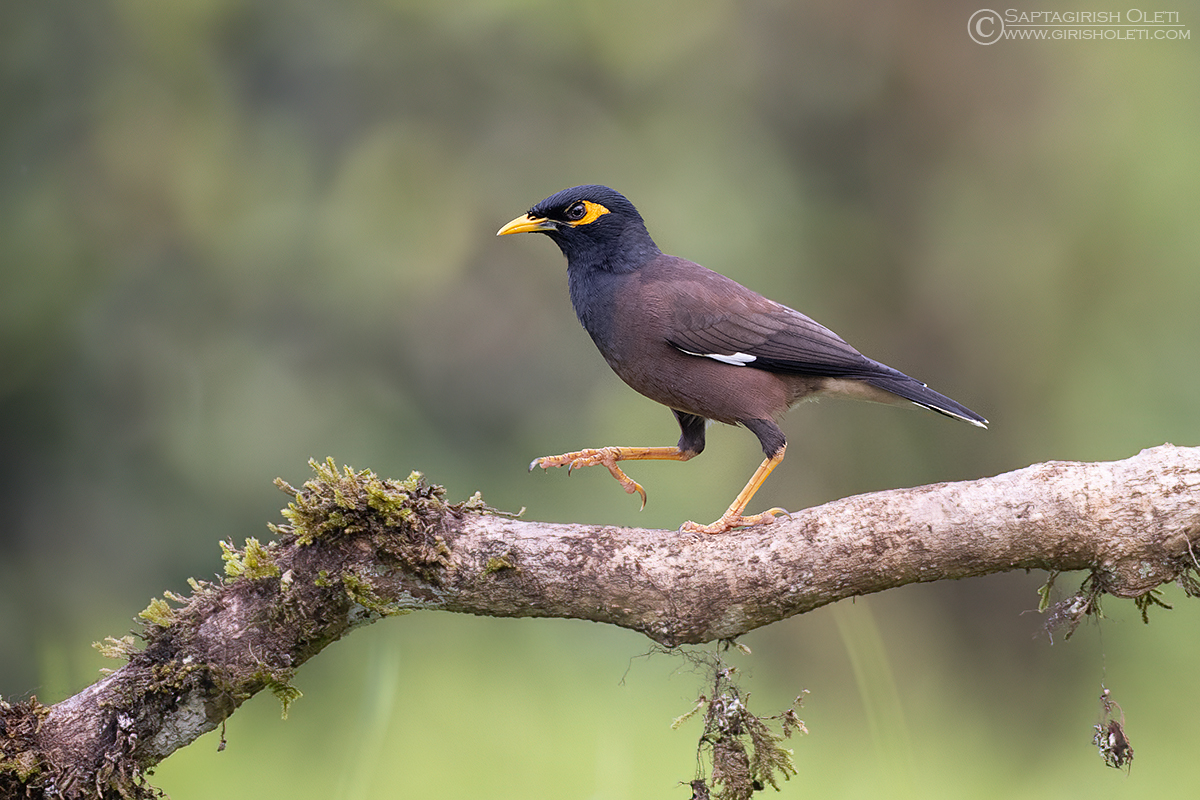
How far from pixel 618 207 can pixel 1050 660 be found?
5.10m

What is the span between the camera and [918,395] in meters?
4.23

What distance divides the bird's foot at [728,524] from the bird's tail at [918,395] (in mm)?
774

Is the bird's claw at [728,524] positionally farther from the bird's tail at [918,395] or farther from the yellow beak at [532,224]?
the yellow beak at [532,224]

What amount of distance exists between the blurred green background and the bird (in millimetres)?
1730

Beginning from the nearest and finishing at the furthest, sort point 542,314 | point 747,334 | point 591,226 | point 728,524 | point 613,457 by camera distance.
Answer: point 728,524
point 747,334
point 613,457
point 591,226
point 542,314

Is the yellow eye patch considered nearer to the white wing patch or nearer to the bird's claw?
the white wing patch

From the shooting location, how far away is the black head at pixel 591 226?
181 inches

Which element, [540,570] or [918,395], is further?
[918,395]

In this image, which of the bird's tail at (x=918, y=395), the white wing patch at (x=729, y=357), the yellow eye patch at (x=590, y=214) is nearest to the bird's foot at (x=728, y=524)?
the white wing patch at (x=729, y=357)

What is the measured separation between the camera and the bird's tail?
4227 mm

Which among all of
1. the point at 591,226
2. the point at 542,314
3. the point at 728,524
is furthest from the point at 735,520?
the point at 542,314

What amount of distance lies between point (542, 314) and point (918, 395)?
354 cm

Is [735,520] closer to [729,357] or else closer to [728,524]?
[728,524]

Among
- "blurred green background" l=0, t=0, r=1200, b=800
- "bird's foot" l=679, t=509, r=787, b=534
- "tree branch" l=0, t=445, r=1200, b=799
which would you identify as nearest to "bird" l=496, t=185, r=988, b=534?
"bird's foot" l=679, t=509, r=787, b=534
